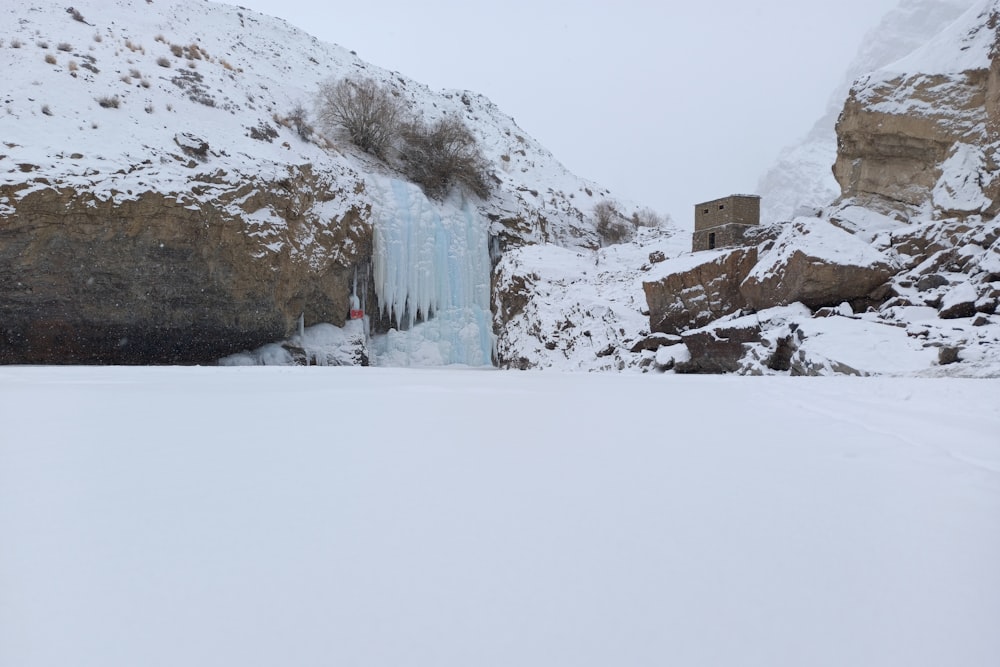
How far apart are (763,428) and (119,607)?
3086mm

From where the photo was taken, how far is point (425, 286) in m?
18.1

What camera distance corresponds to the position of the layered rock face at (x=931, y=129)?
12625mm

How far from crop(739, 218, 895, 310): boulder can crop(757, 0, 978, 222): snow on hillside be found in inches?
2580

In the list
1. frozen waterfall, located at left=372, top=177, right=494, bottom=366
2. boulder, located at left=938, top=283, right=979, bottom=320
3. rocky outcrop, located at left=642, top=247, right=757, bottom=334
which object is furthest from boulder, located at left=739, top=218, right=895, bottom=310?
frozen waterfall, located at left=372, top=177, right=494, bottom=366

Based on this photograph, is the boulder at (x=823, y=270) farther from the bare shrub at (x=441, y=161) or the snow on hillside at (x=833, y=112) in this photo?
the snow on hillside at (x=833, y=112)

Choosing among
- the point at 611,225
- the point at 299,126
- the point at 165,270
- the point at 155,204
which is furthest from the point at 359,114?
the point at 611,225

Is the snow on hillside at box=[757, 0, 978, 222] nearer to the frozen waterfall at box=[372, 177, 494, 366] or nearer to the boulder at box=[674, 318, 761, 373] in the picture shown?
the frozen waterfall at box=[372, 177, 494, 366]

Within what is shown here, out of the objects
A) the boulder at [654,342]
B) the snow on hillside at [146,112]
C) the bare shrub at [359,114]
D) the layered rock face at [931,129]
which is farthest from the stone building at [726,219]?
the bare shrub at [359,114]

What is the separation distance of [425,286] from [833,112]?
101 metres

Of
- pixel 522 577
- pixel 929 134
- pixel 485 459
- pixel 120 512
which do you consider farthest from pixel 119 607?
pixel 929 134

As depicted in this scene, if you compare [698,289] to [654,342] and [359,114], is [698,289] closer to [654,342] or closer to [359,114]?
[654,342]

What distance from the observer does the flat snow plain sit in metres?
1.11

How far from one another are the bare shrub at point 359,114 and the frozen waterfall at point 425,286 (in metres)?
3.57

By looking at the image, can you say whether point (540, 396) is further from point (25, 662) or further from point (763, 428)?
point (25, 662)
